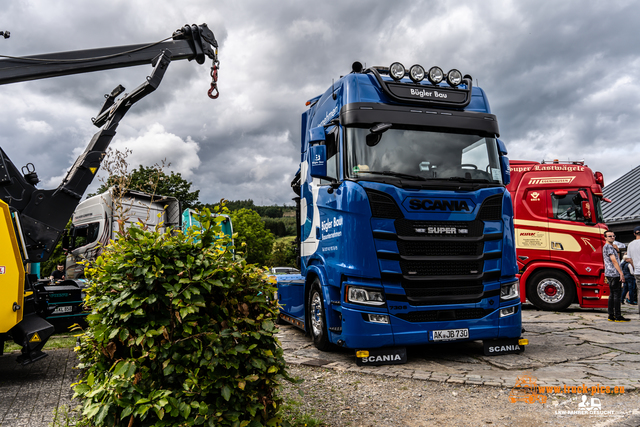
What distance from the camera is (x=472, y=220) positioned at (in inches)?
221

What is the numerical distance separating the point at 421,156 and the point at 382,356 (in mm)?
2574

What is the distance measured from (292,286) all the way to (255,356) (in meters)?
4.91

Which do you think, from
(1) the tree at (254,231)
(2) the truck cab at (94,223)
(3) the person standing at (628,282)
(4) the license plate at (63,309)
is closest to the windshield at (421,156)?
(4) the license plate at (63,309)

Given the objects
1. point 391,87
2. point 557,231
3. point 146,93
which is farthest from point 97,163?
point 557,231

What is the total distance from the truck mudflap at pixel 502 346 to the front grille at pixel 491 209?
5.39 feet

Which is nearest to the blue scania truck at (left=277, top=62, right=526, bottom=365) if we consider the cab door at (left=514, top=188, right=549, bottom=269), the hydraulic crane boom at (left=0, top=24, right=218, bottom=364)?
the hydraulic crane boom at (left=0, top=24, right=218, bottom=364)

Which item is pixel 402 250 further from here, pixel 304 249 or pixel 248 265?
pixel 248 265

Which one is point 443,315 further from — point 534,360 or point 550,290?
point 550,290

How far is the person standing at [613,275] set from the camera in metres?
8.61

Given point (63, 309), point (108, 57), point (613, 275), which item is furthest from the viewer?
point (613, 275)

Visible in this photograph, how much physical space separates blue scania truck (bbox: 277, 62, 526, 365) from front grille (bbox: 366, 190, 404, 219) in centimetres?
1

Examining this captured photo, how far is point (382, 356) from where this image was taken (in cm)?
546

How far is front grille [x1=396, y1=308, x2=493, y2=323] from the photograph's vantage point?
5477mm

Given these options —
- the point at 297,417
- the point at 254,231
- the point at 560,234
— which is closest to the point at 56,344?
the point at 297,417
